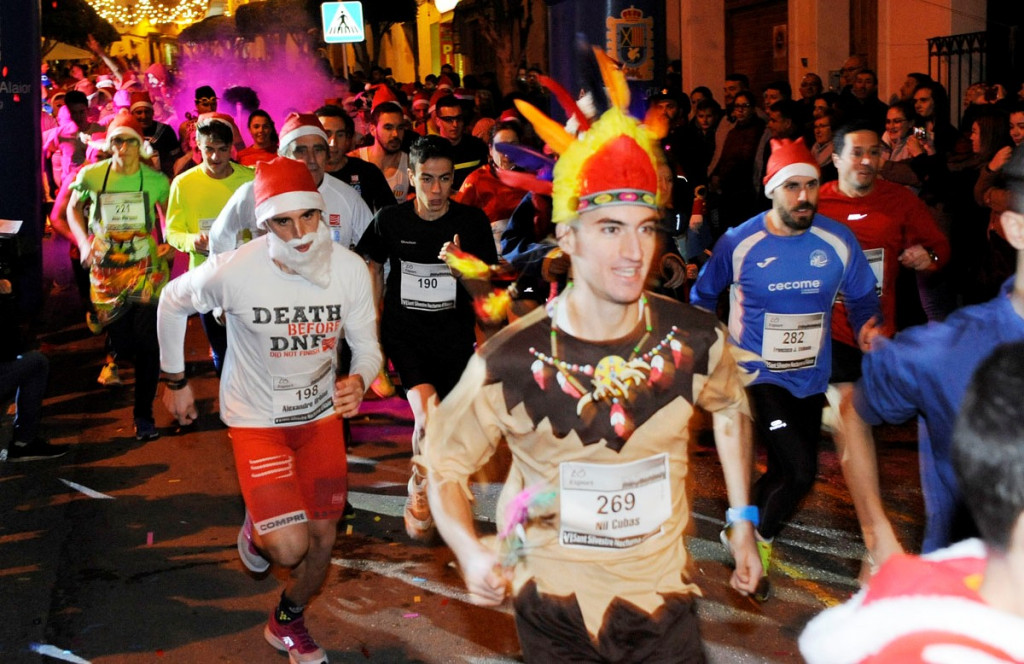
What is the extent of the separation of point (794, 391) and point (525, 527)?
9.06 ft

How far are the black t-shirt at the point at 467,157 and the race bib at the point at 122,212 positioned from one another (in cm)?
286

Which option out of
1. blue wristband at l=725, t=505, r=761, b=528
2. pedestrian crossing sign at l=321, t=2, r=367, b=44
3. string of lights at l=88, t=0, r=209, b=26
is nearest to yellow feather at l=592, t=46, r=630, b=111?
blue wristband at l=725, t=505, r=761, b=528

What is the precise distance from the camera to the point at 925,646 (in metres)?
1.83

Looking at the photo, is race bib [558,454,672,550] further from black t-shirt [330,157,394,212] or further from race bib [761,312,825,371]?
black t-shirt [330,157,394,212]

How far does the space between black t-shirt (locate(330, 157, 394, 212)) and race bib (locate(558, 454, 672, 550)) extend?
593cm

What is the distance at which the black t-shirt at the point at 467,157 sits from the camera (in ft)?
36.4

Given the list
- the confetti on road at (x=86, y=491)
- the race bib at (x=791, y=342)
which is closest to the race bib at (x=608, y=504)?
→ the race bib at (x=791, y=342)

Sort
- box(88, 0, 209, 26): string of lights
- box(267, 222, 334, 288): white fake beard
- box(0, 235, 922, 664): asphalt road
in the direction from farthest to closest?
box(88, 0, 209, 26): string of lights, box(0, 235, 922, 664): asphalt road, box(267, 222, 334, 288): white fake beard

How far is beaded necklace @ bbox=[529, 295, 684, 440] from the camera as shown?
3375mm

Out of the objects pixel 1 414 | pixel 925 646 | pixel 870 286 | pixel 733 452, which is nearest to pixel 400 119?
pixel 1 414

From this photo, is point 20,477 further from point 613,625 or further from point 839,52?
point 839,52

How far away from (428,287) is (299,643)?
2.47m

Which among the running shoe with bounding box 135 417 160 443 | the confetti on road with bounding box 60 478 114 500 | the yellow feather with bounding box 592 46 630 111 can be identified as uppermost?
the yellow feather with bounding box 592 46 630 111

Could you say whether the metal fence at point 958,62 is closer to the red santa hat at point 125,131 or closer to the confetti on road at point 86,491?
the red santa hat at point 125,131
